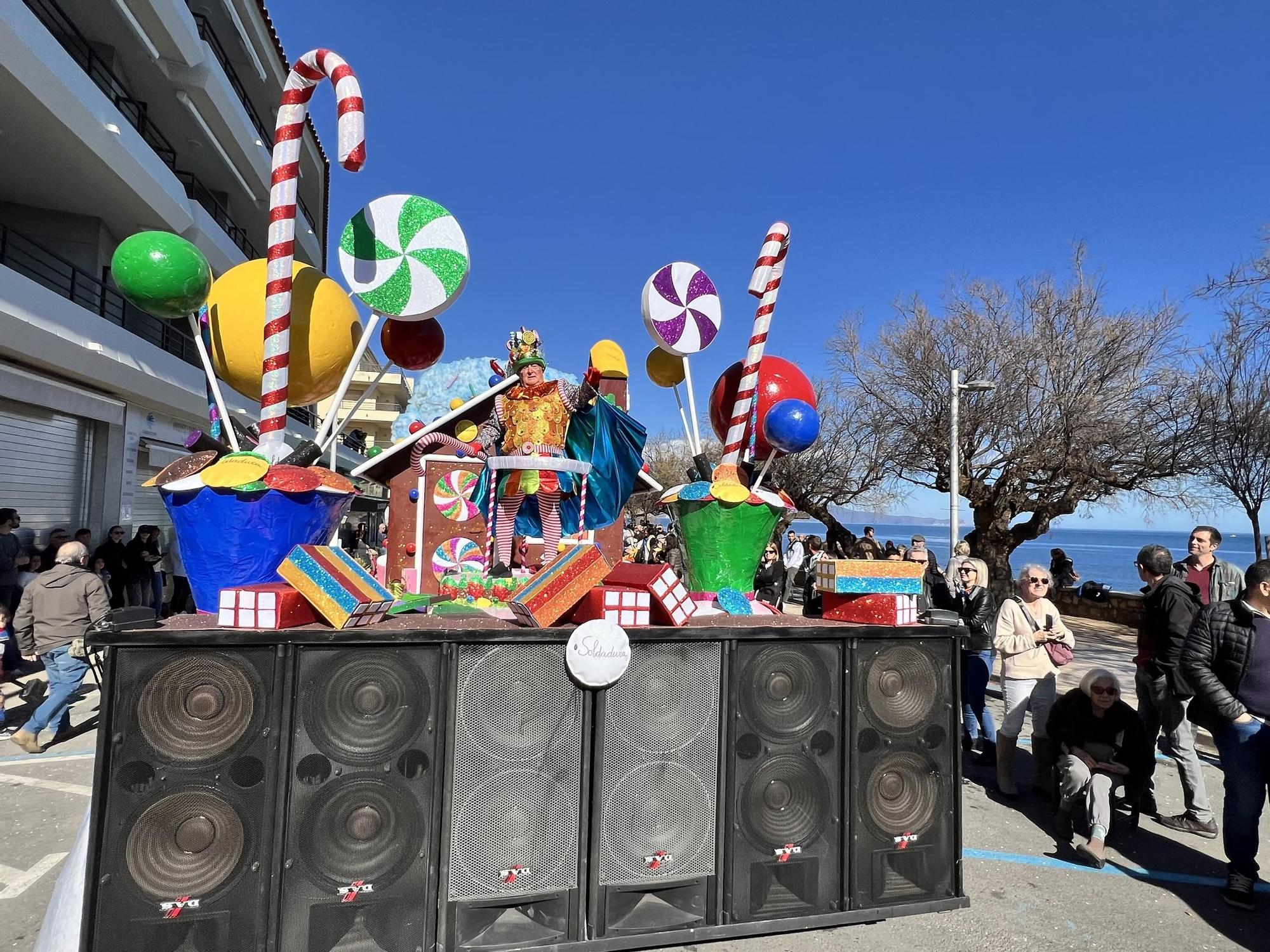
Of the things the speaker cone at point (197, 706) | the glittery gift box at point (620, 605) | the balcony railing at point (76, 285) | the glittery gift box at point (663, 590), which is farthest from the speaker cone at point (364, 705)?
the balcony railing at point (76, 285)

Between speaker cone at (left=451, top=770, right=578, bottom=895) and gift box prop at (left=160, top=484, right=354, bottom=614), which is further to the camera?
gift box prop at (left=160, top=484, right=354, bottom=614)

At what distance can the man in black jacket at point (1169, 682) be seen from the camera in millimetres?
4824

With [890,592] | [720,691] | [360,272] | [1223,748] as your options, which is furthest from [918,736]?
[360,272]

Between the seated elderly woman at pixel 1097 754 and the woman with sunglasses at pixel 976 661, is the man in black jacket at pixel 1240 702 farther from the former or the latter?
the woman with sunglasses at pixel 976 661

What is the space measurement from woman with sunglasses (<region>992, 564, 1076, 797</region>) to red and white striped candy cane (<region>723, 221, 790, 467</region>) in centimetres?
259

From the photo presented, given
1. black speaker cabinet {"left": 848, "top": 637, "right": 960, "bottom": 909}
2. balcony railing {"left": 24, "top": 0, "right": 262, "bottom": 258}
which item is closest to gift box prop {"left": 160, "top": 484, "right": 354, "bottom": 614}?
black speaker cabinet {"left": 848, "top": 637, "right": 960, "bottom": 909}

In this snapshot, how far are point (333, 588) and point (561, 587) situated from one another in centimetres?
95

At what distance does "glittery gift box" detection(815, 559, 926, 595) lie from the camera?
3645 mm

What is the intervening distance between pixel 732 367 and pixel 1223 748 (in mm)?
3605

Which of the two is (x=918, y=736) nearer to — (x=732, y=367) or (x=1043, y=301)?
(x=732, y=367)

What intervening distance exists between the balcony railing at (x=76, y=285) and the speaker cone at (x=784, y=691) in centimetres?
1036

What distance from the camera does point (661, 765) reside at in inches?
126

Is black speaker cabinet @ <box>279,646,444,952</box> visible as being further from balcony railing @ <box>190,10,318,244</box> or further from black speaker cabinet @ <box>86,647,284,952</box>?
balcony railing @ <box>190,10,318,244</box>

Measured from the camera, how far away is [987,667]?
601cm
